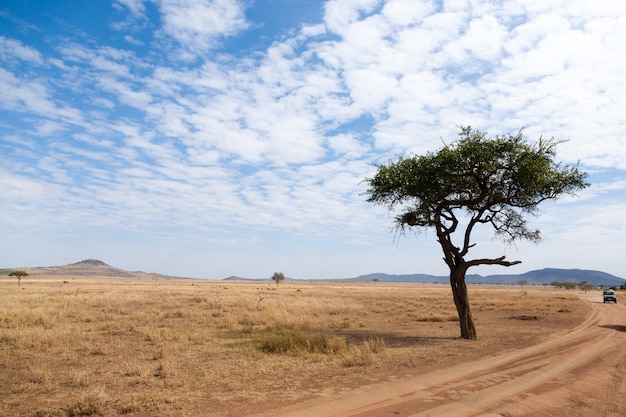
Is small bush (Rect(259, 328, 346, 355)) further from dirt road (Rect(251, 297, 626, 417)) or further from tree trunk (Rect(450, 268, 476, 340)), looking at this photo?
tree trunk (Rect(450, 268, 476, 340))

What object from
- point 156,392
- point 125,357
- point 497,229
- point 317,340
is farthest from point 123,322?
point 497,229

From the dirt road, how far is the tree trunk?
461 cm

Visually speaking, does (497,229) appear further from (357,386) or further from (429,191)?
(357,386)

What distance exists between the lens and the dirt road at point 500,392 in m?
7.44

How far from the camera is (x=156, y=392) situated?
8.81 m

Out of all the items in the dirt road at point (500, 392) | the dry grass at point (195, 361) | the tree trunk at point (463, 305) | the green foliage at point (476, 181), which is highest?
the green foliage at point (476, 181)

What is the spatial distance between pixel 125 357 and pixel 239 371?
Result: 5.02 m

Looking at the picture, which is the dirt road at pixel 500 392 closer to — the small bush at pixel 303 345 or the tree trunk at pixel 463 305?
the small bush at pixel 303 345

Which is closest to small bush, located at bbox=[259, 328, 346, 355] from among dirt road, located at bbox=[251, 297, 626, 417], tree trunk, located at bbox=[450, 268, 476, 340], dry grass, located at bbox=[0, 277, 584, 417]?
dry grass, located at bbox=[0, 277, 584, 417]

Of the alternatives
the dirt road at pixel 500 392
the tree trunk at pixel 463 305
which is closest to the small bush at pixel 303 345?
the dirt road at pixel 500 392

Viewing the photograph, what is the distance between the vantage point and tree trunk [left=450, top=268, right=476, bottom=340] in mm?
17438

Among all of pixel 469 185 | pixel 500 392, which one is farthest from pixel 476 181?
pixel 500 392

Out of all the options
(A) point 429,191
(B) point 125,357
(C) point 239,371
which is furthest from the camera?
(A) point 429,191

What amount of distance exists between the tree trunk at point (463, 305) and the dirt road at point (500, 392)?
4.61m
